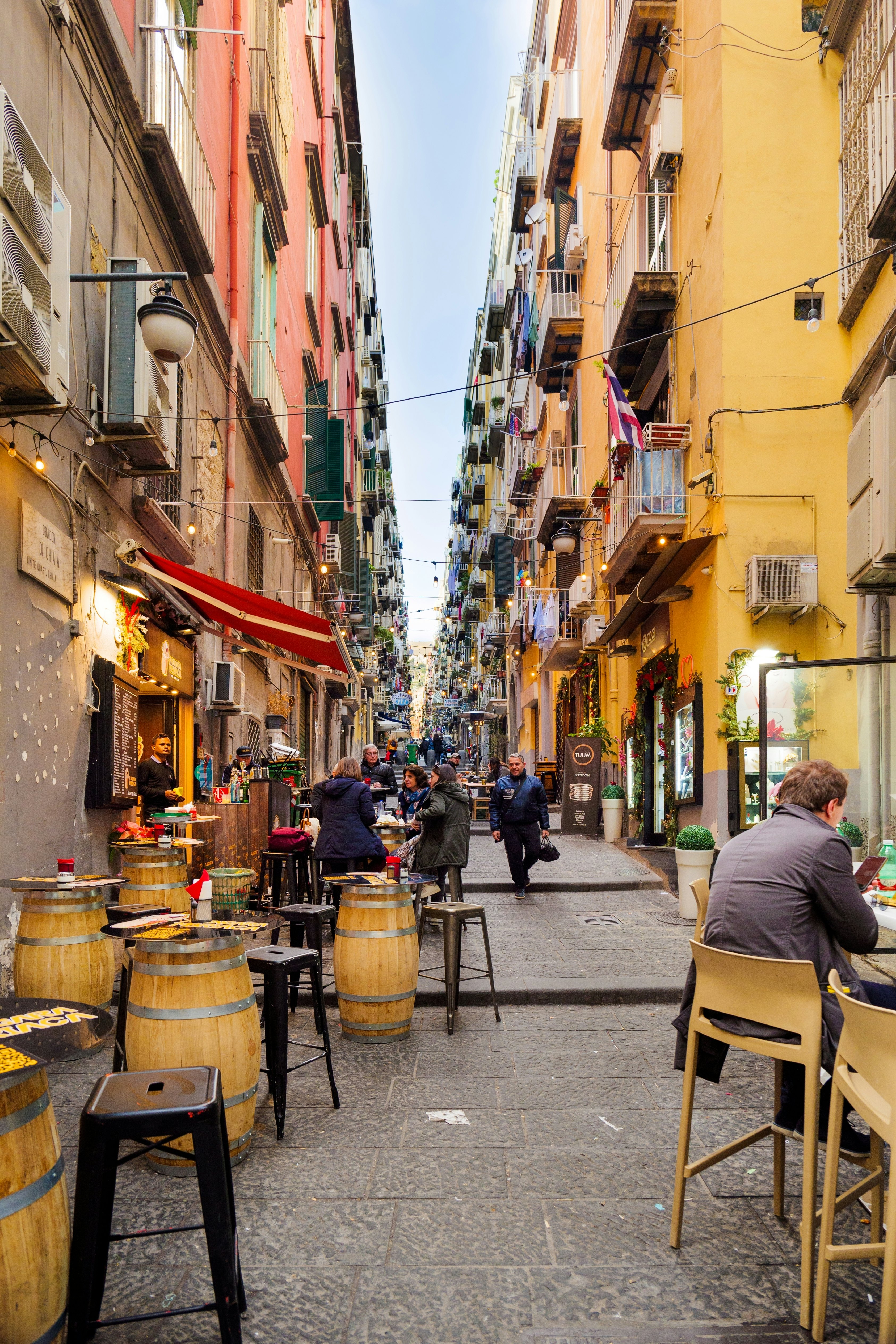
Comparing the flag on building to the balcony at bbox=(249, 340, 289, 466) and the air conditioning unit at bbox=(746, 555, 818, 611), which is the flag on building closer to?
the air conditioning unit at bbox=(746, 555, 818, 611)

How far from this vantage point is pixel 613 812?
18.0 meters

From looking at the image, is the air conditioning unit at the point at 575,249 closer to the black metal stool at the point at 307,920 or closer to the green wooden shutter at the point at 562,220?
the green wooden shutter at the point at 562,220

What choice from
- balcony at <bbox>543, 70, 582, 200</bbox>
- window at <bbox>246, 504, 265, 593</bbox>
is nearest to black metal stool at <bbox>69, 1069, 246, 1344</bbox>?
window at <bbox>246, 504, 265, 593</bbox>

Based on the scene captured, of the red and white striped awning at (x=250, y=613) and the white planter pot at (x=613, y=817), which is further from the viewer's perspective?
the white planter pot at (x=613, y=817)

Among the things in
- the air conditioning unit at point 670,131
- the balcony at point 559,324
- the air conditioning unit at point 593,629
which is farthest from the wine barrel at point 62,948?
the balcony at point 559,324

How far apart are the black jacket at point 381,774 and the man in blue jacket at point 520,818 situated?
3.42 meters

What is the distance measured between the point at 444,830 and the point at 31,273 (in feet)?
18.8

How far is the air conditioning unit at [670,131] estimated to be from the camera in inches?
563

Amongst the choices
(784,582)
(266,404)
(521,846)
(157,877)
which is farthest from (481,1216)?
(266,404)

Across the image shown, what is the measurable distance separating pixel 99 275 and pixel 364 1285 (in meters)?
6.76

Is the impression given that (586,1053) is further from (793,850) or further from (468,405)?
(468,405)

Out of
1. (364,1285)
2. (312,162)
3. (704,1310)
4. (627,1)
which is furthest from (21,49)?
(312,162)

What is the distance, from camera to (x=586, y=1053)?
6391 mm

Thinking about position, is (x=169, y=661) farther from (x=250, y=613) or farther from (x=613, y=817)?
(x=613, y=817)
